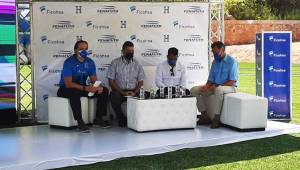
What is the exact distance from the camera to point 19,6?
29.2 feet

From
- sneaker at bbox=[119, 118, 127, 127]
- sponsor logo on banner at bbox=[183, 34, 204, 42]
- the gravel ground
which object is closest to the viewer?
sneaker at bbox=[119, 118, 127, 127]

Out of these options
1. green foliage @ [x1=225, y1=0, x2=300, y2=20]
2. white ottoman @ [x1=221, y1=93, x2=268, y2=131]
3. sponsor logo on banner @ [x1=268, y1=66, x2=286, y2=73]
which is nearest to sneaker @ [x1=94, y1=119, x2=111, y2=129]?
white ottoman @ [x1=221, y1=93, x2=268, y2=131]

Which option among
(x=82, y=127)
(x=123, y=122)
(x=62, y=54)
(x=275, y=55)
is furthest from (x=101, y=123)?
(x=275, y=55)

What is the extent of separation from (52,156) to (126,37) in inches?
163

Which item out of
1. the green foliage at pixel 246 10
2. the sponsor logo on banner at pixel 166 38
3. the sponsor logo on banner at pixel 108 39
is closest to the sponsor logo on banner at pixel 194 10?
the sponsor logo on banner at pixel 166 38

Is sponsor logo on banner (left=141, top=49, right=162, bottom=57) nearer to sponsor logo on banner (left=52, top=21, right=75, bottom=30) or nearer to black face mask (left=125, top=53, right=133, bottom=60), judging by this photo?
black face mask (left=125, top=53, right=133, bottom=60)

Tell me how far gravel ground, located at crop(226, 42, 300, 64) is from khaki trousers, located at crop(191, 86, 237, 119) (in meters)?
17.5

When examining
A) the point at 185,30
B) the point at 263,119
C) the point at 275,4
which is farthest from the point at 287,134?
the point at 275,4

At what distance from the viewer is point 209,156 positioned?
6398mm

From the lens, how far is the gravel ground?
26288mm

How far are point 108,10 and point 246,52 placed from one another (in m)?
18.7

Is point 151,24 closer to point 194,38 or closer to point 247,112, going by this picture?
point 194,38

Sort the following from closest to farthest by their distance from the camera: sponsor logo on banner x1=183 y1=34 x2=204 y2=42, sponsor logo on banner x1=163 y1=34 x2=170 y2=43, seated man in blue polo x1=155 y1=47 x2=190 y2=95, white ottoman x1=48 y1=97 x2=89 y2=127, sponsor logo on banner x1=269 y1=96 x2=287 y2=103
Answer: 1. white ottoman x1=48 y1=97 x2=89 y2=127
2. seated man in blue polo x1=155 y1=47 x2=190 y2=95
3. sponsor logo on banner x1=269 y1=96 x2=287 y2=103
4. sponsor logo on banner x1=163 y1=34 x2=170 y2=43
5. sponsor logo on banner x1=183 y1=34 x2=204 y2=42

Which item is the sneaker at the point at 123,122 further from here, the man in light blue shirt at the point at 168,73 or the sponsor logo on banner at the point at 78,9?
the sponsor logo on banner at the point at 78,9
